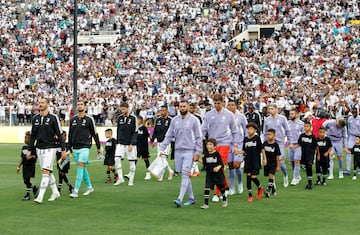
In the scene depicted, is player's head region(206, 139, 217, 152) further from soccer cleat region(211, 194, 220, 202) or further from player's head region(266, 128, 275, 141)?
player's head region(266, 128, 275, 141)

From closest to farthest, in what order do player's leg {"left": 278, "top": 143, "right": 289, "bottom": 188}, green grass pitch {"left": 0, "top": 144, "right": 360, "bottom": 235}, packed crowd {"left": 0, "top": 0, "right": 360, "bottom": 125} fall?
green grass pitch {"left": 0, "top": 144, "right": 360, "bottom": 235}
player's leg {"left": 278, "top": 143, "right": 289, "bottom": 188}
packed crowd {"left": 0, "top": 0, "right": 360, "bottom": 125}

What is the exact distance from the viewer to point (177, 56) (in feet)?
161

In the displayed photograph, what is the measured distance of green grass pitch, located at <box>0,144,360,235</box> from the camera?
13586mm

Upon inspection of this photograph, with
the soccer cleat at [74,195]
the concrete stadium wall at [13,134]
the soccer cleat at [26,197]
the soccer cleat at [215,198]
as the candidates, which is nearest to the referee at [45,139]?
the soccer cleat at [26,197]

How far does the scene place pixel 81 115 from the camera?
58.6 ft

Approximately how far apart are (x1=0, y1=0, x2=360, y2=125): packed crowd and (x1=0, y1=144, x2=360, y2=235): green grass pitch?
62.7 feet

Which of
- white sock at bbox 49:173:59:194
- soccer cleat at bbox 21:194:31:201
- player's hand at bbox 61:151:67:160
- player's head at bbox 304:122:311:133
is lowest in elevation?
soccer cleat at bbox 21:194:31:201

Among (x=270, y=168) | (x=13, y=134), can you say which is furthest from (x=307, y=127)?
(x=13, y=134)

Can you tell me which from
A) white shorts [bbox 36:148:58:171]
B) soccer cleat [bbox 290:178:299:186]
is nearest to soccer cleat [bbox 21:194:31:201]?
white shorts [bbox 36:148:58:171]

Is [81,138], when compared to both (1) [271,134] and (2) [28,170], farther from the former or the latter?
(1) [271,134]

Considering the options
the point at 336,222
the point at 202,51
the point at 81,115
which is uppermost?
the point at 202,51

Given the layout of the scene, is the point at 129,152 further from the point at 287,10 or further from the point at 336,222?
the point at 287,10

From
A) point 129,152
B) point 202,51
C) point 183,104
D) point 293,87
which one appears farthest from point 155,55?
point 183,104

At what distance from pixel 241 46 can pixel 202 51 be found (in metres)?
2.36
